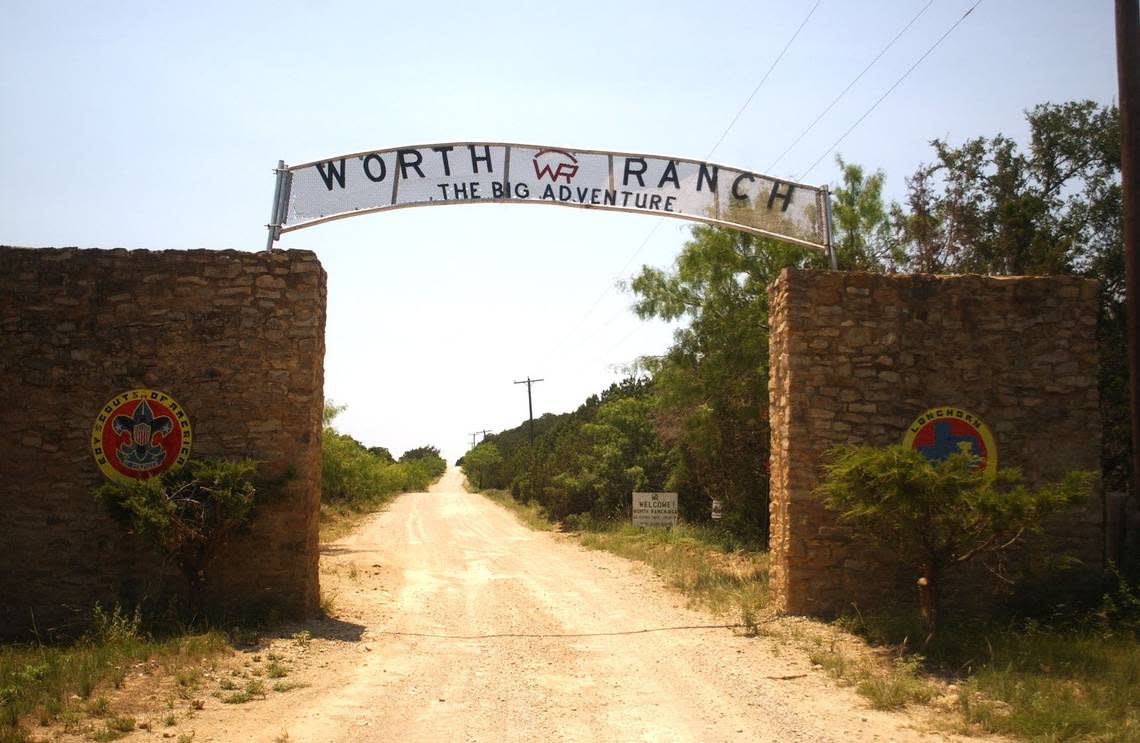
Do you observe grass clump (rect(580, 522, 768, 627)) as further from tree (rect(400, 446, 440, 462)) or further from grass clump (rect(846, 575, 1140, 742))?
tree (rect(400, 446, 440, 462))

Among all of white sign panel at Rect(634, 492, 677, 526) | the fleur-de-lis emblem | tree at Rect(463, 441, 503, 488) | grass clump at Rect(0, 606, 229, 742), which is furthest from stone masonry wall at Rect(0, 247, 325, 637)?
tree at Rect(463, 441, 503, 488)

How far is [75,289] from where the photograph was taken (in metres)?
10.2

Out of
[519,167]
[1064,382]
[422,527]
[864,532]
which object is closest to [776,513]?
[864,532]

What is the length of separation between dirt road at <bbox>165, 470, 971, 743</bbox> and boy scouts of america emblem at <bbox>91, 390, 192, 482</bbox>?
257 cm

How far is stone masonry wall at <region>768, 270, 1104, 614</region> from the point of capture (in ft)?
33.2

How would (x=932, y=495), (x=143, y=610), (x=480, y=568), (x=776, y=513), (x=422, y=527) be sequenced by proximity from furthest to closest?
(x=422, y=527)
(x=480, y=568)
(x=776, y=513)
(x=143, y=610)
(x=932, y=495)

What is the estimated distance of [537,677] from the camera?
8008mm

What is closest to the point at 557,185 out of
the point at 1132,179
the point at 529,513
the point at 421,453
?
the point at 1132,179

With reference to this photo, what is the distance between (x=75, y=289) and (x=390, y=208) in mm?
3638

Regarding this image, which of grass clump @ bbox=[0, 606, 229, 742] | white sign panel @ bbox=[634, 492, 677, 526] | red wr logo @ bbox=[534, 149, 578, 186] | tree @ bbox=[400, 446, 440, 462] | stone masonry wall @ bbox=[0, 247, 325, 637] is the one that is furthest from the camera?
tree @ bbox=[400, 446, 440, 462]

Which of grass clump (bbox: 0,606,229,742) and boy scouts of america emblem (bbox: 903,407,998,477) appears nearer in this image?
grass clump (bbox: 0,606,229,742)

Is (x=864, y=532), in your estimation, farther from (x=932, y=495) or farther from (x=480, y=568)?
(x=480, y=568)

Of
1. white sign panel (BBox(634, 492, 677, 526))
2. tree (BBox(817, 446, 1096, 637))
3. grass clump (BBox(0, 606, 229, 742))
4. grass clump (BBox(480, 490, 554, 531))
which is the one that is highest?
tree (BBox(817, 446, 1096, 637))

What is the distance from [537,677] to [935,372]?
18.6 ft
